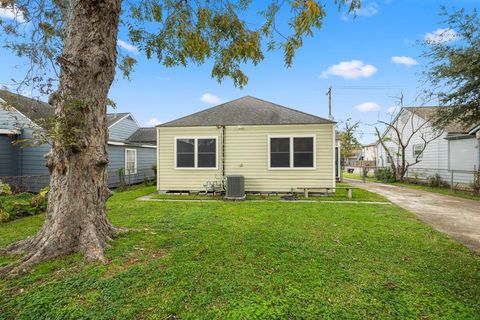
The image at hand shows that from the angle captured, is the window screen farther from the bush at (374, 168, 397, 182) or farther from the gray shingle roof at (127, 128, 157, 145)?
the bush at (374, 168, 397, 182)

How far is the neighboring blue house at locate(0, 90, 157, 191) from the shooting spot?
997 cm

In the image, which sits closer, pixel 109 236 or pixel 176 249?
pixel 176 249

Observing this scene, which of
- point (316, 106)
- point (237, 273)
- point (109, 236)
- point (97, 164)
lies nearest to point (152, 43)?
point (97, 164)

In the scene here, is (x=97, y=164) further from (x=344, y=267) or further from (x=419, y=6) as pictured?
(x=419, y=6)

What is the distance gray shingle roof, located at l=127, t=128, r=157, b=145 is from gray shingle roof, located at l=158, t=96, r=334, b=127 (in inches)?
315

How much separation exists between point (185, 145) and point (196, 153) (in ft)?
1.98

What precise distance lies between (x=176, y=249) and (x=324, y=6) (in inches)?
176

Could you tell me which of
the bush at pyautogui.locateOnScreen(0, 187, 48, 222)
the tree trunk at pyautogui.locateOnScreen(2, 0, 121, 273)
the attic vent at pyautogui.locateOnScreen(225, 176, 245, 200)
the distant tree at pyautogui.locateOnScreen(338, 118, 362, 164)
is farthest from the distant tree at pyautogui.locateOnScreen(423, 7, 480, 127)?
the distant tree at pyautogui.locateOnScreen(338, 118, 362, 164)

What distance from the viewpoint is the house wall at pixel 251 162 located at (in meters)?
9.68

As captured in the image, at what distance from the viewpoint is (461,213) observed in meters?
6.92

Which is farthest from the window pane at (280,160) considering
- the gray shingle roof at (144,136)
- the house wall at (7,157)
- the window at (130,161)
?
the house wall at (7,157)

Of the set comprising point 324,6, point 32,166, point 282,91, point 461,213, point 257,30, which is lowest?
point 461,213

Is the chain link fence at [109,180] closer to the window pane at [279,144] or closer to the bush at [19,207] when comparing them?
the bush at [19,207]

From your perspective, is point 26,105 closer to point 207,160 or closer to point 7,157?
point 207,160
